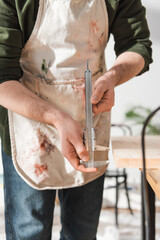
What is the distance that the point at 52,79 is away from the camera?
3.18ft

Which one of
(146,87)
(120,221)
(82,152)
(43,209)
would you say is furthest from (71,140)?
(146,87)

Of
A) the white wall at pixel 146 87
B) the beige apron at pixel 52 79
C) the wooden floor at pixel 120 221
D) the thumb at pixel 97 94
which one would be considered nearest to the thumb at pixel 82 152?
the thumb at pixel 97 94

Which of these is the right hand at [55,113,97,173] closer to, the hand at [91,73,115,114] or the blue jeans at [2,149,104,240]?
the hand at [91,73,115,114]

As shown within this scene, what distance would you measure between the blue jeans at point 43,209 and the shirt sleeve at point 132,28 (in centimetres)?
40

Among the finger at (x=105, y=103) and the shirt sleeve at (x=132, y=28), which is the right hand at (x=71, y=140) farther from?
the shirt sleeve at (x=132, y=28)

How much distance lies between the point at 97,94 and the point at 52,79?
203 mm

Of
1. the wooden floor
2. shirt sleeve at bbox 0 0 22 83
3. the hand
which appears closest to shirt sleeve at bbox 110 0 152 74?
the hand

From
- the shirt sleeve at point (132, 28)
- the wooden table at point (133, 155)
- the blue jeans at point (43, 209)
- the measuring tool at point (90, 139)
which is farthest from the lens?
the shirt sleeve at point (132, 28)

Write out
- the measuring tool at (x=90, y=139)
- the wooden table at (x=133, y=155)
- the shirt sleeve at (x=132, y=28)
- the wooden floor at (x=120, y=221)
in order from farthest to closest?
1. the wooden floor at (x=120, y=221)
2. the shirt sleeve at (x=132, y=28)
3. the wooden table at (x=133, y=155)
4. the measuring tool at (x=90, y=139)

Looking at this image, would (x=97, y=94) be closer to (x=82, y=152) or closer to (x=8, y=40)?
(x=82, y=152)

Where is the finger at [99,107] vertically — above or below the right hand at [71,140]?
above

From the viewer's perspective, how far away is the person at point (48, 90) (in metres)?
0.89

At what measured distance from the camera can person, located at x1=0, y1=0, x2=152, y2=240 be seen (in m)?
0.89

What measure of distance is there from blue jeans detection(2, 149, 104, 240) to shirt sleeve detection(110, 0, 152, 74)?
40cm
